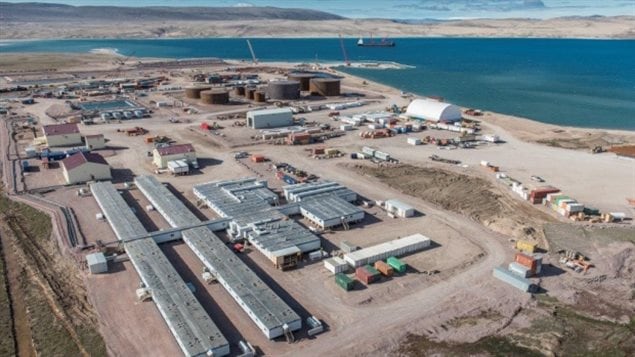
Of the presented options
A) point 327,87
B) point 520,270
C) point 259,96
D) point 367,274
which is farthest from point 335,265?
point 327,87

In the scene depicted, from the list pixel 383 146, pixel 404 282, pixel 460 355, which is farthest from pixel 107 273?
pixel 383 146

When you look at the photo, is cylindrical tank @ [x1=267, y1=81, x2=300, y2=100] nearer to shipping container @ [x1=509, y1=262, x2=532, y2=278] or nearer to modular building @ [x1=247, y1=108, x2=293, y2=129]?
modular building @ [x1=247, y1=108, x2=293, y2=129]

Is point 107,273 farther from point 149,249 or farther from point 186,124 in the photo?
point 186,124

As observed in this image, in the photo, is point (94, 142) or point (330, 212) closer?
point (330, 212)

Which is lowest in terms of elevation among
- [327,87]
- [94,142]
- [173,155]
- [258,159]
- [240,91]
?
[258,159]

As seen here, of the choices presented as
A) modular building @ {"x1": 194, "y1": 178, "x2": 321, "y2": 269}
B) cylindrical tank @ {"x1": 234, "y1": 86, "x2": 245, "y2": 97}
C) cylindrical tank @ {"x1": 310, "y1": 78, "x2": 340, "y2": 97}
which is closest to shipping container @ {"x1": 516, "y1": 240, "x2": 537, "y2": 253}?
modular building @ {"x1": 194, "y1": 178, "x2": 321, "y2": 269}

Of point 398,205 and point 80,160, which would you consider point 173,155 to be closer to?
point 80,160

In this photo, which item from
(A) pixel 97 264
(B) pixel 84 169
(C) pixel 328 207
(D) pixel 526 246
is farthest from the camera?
(B) pixel 84 169

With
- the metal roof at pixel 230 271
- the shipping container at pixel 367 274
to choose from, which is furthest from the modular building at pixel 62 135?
the shipping container at pixel 367 274
